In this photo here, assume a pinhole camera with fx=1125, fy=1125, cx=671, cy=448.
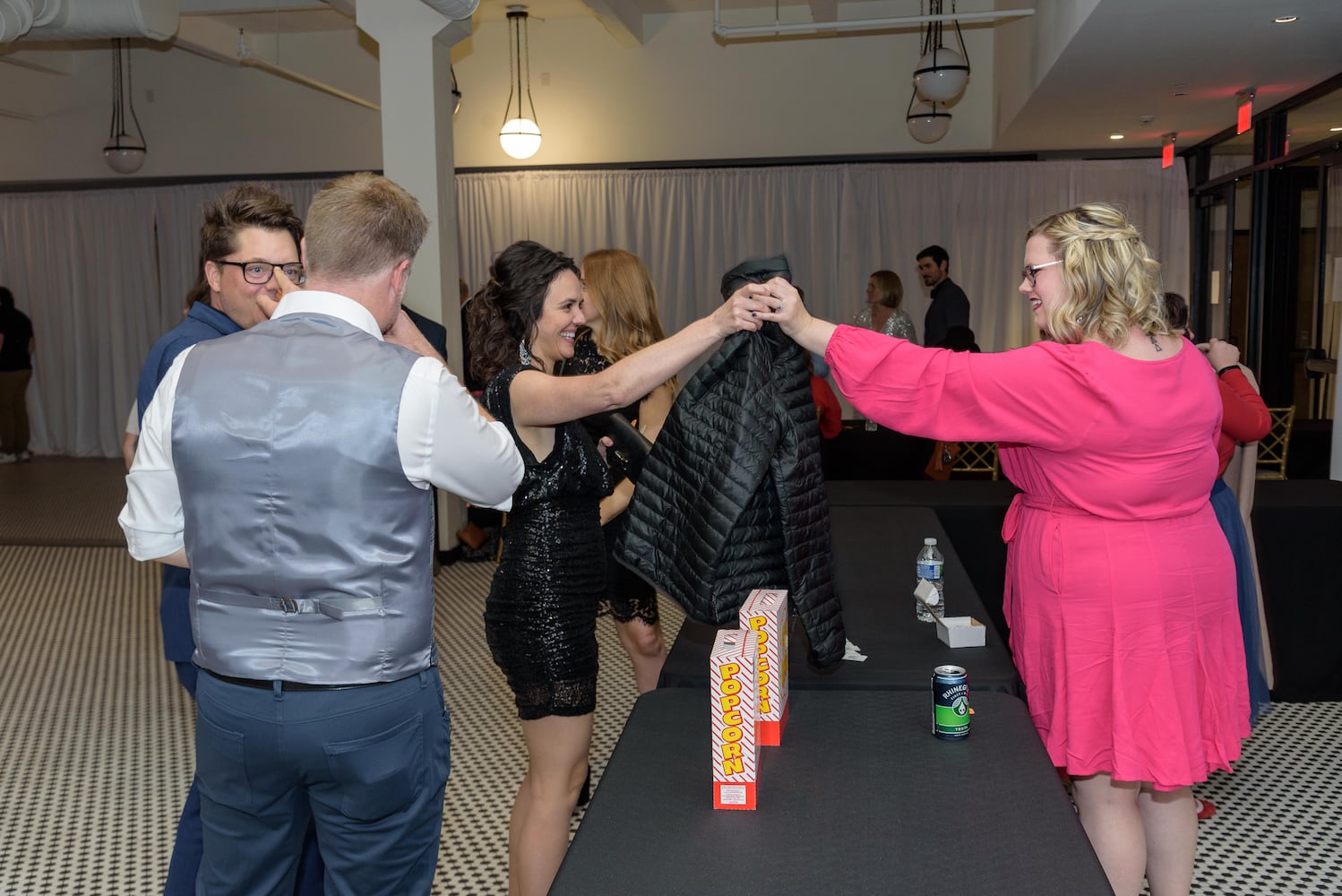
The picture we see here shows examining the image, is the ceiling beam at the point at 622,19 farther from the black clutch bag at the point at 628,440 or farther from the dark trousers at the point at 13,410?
the dark trousers at the point at 13,410

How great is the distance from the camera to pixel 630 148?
1027cm

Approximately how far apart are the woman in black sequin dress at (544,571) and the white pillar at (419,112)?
381 centimetres

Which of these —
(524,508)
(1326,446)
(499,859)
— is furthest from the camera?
(1326,446)

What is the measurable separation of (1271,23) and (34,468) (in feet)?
36.1

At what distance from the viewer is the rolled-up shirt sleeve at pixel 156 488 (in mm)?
1616

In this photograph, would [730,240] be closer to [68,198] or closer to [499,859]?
[68,198]

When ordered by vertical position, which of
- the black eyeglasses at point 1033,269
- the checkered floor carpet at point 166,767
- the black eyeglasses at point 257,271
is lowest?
the checkered floor carpet at point 166,767

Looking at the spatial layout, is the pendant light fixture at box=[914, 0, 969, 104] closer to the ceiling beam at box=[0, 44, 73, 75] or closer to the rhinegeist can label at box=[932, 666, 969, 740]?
the rhinegeist can label at box=[932, 666, 969, 740]

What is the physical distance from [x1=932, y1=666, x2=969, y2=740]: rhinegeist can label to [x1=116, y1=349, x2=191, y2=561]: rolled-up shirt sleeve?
122 cm

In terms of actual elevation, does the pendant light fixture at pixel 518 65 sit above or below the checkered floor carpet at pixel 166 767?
above

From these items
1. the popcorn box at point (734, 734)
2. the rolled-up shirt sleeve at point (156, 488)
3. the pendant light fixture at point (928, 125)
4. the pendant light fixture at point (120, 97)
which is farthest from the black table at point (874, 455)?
the pendant light fixture at point (120, 97)

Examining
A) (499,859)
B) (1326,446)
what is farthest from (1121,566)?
(1326,446)

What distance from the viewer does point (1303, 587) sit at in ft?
13.3

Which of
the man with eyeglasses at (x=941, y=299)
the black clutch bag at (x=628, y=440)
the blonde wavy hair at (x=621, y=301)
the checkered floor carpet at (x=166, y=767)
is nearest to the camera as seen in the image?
the black clutch bag at (x=628, y=440)
